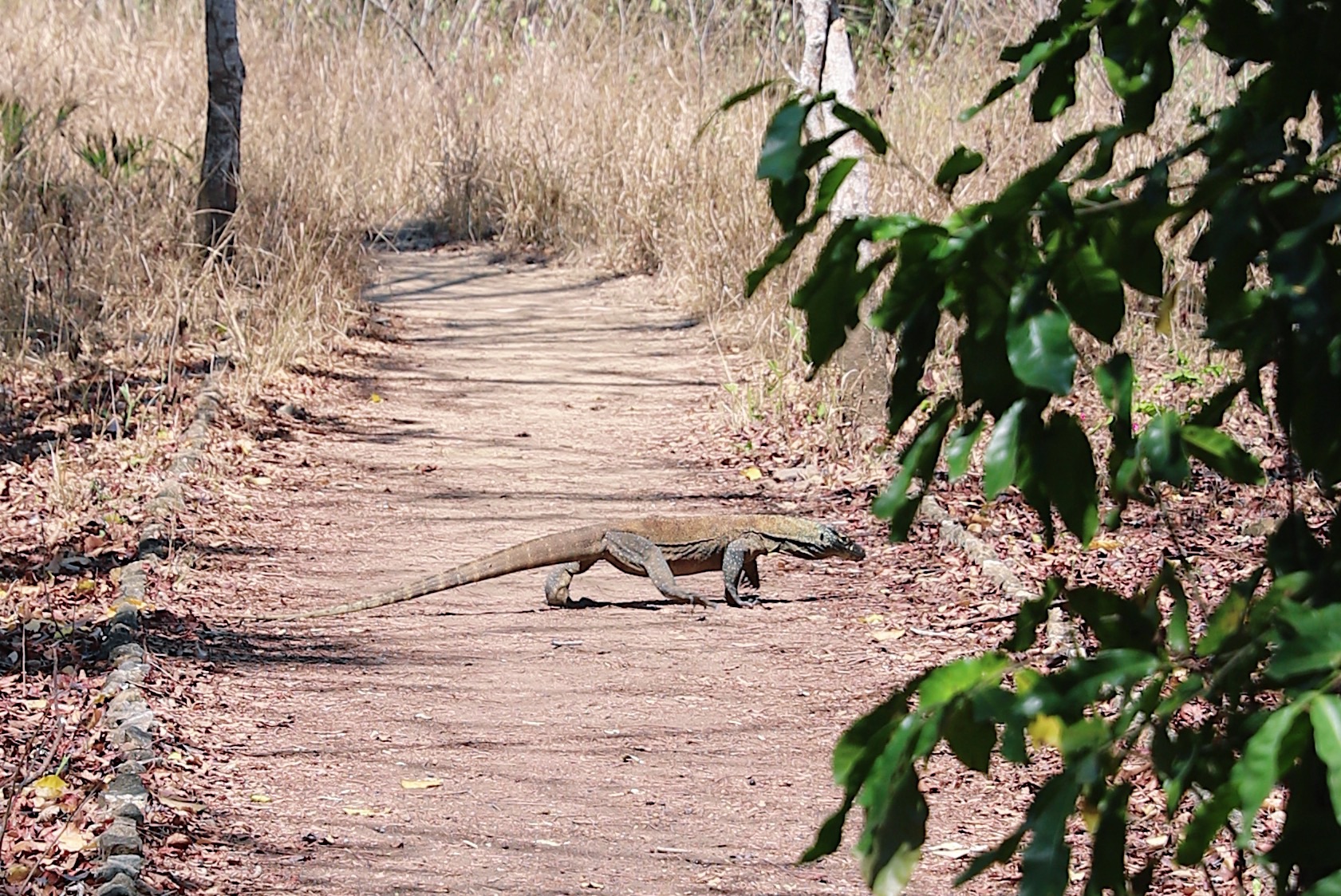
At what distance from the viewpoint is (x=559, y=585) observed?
6094 millimetres

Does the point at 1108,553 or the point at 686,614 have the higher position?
the point at 1108,553

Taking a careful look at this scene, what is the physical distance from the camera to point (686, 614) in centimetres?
613

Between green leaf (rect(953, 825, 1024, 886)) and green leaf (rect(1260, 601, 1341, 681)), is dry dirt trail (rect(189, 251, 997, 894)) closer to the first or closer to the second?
green leaf (rect(953, 825, 1024, 886))

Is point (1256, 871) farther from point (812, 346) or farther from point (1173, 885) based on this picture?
point (812, 346)

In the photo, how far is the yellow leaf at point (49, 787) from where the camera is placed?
3801 mm

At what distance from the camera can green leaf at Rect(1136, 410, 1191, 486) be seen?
1.34 metres

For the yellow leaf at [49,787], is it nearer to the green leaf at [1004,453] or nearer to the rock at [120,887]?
the rock at [120,887]

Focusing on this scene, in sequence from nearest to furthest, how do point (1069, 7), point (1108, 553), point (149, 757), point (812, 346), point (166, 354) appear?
point (812, 346), point (1069, 7), point (149, 757), point (1108, 553), point (166, 354)

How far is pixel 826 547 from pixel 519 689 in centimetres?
153

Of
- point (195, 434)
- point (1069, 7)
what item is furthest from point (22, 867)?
point (195, 434)

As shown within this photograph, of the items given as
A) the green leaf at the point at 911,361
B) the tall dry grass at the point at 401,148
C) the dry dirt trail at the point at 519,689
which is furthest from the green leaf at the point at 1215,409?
the tall dry grass at the point at 401,148

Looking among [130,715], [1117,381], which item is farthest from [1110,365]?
[130,715]

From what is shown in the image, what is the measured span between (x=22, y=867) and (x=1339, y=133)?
305cm

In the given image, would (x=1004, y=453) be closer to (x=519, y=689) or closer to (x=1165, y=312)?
(x=1165, y=312)
